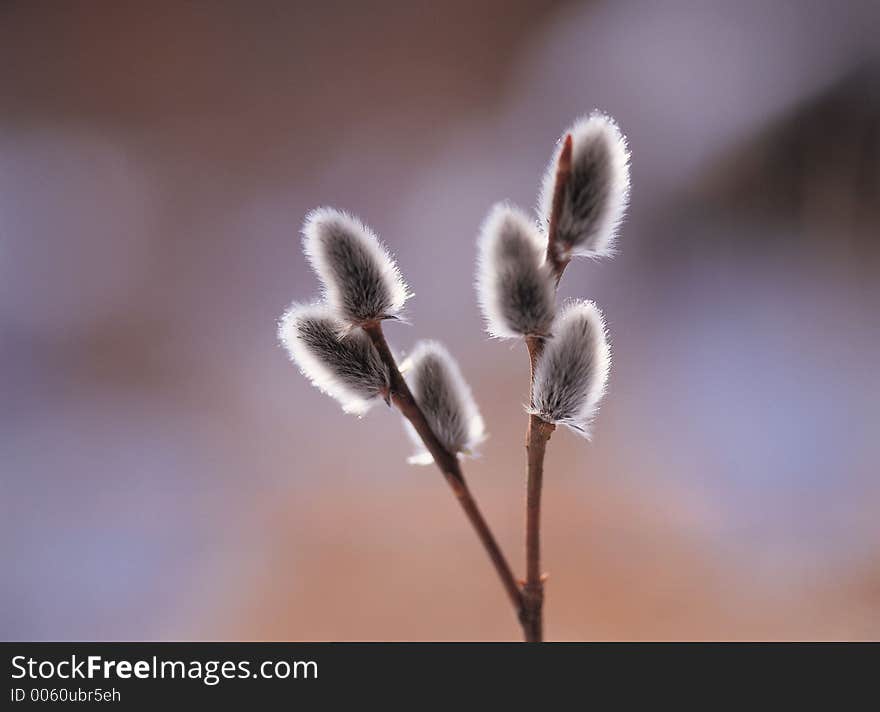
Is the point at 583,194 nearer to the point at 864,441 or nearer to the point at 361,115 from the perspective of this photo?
the point at 864,441

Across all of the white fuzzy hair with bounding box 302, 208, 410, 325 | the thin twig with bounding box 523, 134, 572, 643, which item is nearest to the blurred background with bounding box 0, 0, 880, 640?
the thin twig with bounding box 523, 134, 572, 643

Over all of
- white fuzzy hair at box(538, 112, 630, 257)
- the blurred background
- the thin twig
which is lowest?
the thin twig

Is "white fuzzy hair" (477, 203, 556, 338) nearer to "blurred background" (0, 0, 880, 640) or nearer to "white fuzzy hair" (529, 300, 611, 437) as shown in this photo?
"white fuzzy hair" (529, 300, 611, 437)

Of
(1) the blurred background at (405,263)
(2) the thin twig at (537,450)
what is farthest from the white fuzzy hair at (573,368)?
(1) the blurred background at (405,263)

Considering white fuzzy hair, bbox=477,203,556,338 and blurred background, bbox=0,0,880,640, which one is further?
blurred background, bbox=0,0,880,640

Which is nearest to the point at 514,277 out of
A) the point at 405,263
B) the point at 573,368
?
the point at 573,368

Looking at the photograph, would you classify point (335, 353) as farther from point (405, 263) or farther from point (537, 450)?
point (405, 263)
